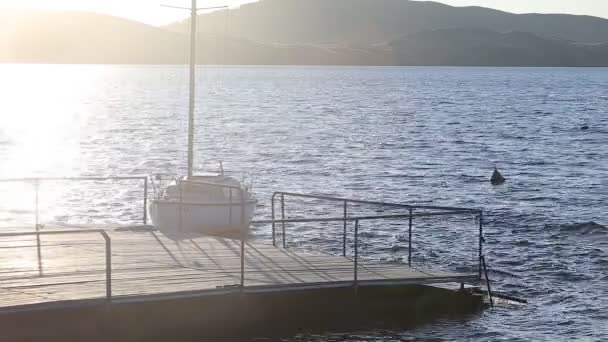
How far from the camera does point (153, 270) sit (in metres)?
21.5

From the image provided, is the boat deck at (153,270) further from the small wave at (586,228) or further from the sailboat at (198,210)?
the small wave at (586,228)

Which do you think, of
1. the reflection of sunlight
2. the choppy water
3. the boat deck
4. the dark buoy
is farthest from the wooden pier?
the dark buoy

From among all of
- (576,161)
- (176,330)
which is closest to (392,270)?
(176,330)

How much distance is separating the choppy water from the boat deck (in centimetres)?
144

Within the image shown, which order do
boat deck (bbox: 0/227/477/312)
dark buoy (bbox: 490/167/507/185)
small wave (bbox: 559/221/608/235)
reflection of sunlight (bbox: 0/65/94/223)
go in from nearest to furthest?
boat deck (bbox: 0/227/477/312) → small wave (bbox: 559/221/608/235) → reflection of sunlight (bbox: 0/65/94/223) → dark buoy (bbox: 490/167/507/185)

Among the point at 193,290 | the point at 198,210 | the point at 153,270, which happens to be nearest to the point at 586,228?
the point at 198,210

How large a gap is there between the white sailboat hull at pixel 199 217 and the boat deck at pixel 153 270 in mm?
5377

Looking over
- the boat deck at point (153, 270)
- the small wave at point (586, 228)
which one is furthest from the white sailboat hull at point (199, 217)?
the small wave at point (586, 228)

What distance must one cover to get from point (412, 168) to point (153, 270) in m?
43.3

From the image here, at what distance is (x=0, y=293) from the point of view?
19094 millimetres

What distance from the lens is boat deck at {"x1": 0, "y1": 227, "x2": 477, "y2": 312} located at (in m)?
19.5

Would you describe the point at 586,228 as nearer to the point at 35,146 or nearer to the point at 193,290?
the point at 193,290

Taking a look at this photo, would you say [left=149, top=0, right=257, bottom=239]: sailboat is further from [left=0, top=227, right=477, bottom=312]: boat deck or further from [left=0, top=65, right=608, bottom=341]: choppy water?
[left=0, top=227, right=477, bottom=312]: boat deck

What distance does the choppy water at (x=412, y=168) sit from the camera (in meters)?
29.2
